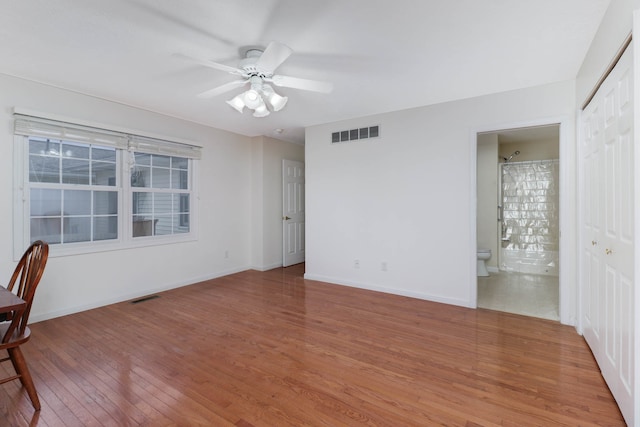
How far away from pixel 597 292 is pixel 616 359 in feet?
1.92

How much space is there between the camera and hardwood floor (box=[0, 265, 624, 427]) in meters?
1.71

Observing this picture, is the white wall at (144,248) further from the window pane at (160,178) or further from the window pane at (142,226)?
the window pane at (160,178)

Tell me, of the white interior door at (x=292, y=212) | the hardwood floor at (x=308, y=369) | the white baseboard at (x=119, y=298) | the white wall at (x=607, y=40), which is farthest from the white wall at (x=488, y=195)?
the white baseboard at (x=119, y=298)

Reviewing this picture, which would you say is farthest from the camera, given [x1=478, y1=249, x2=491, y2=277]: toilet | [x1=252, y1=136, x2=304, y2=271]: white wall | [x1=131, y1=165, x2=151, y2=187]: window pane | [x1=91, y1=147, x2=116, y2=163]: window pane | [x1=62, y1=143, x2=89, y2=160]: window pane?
[x1=252, y1=136, x2=304, y2=271]: white wall

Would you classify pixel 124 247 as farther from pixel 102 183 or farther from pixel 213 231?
pixel 213 231

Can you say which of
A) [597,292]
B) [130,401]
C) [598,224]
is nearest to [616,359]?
[597,292]

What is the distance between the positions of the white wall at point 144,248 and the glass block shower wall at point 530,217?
4611mm

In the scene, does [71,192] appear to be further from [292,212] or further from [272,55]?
[292,212]

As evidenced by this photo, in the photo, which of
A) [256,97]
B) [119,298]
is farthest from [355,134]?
[119,298]

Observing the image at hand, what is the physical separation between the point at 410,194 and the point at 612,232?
209 cm

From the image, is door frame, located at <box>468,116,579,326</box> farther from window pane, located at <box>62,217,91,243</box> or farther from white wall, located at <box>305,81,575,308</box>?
window pane, located at <box>62,217,91,243</box>

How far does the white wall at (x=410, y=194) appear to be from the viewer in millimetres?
3344

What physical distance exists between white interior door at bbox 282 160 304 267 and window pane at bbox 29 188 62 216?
3.26 m

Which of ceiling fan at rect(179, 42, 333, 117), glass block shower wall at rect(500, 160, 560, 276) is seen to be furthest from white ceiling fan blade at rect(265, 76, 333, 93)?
glass block shower wall at rect(500, 160, 560, 276)
